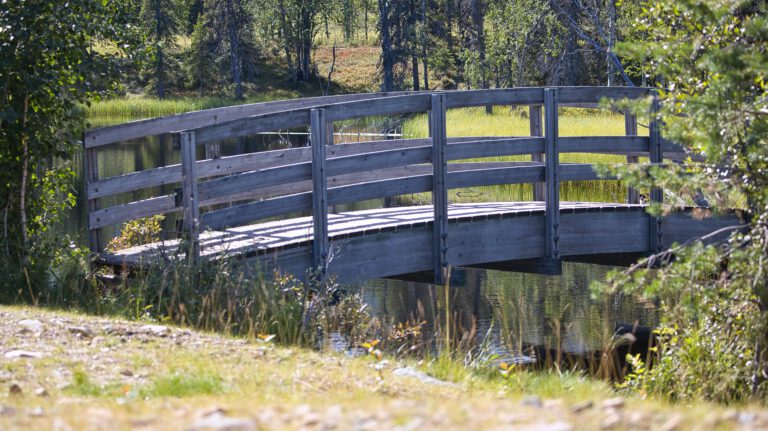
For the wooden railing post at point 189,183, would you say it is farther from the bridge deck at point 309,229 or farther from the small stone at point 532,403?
the small stone at point 532,403

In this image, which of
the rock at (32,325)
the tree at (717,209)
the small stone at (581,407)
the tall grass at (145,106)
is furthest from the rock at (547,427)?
the tall grass at (145,106)

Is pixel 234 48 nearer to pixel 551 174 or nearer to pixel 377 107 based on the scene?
pixel 551 174

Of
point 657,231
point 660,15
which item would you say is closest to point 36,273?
point 660,15

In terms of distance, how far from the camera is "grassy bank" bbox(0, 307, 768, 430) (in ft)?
13.6

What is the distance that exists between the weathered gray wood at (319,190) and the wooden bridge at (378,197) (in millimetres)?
13

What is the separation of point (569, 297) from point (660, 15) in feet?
19.1

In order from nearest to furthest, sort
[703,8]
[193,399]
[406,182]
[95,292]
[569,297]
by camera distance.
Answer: [193,399] < [703,8] < [95,292] < [406,182] < [569,297]

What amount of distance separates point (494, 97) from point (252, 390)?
6508 millimetres

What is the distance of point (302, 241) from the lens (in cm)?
954

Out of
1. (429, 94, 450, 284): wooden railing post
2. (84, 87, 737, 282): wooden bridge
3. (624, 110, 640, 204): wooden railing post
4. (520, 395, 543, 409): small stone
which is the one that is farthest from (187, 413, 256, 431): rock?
(624, 110, 640, 204): wooden railing post

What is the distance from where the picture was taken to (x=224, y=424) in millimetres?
3965

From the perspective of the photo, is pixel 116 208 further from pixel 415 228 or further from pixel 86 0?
pixel 415 228

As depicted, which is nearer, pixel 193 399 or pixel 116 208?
pixel 193 399

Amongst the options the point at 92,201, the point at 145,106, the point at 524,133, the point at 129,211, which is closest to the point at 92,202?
the point at 92,201
